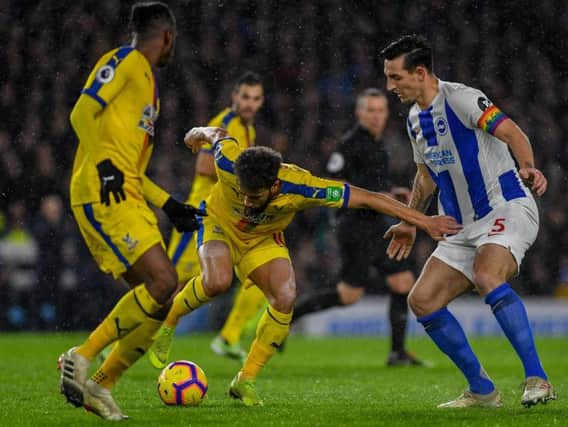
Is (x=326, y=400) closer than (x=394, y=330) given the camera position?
Yes

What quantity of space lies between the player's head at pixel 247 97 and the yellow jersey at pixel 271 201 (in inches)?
81.5

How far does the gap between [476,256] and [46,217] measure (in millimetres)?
9136

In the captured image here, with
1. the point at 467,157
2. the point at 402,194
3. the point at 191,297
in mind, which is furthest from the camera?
the point at 402,194

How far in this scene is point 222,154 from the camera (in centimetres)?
658

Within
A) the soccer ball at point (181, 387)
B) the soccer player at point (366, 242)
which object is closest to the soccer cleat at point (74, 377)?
the soccer ball at point (181, 387)

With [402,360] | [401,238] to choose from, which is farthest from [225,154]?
[402,360]

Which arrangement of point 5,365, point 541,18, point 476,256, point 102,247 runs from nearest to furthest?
point 102,247
point 476,256
point 5,365
point 541,18

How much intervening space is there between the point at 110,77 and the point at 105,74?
0.03 m

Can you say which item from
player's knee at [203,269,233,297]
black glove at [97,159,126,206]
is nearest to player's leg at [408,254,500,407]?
player's knee at [203,269,233,297]

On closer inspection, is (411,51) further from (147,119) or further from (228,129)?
(228,129)

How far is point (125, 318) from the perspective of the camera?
5484mm

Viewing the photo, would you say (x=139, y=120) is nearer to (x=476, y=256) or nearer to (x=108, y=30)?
(x=476, y=256)

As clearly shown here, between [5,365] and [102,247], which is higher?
[102,247]

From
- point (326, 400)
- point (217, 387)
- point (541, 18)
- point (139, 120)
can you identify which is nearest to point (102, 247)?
point (139, 120)
